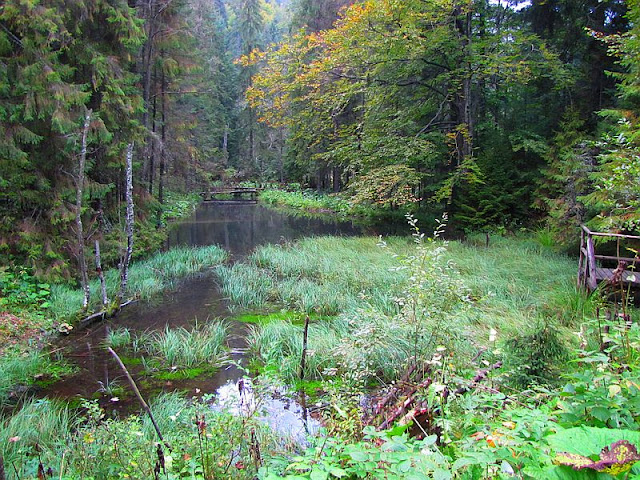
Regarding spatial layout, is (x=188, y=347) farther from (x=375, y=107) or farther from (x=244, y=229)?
(x=244, y=229)

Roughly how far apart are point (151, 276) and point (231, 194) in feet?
78.3

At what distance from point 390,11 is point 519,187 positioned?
708cm

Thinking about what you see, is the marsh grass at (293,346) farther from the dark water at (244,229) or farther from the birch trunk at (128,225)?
the dark water at (244,229)

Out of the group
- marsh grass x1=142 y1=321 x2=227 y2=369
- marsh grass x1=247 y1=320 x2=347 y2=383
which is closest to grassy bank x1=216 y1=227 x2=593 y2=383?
marsh grass x1=247 y1=320 x2=347 y2=383

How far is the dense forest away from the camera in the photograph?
2355 millimetres

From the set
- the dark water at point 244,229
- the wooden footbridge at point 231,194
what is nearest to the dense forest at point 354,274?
the dark water at point 244,229

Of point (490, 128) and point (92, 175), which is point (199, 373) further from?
point (490, 128)

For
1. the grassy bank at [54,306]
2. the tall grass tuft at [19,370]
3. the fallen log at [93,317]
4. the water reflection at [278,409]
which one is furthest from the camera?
the fallen log at [93,317]

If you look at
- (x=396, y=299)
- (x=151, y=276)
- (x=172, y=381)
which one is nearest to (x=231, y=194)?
(x=151, y=276)

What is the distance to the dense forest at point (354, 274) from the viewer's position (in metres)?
2.36

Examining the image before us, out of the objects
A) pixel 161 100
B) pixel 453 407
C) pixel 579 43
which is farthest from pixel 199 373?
pixel 579 43

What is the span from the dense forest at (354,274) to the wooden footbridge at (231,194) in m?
13.9

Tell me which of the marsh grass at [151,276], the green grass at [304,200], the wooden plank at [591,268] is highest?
the green grass at [304,200]

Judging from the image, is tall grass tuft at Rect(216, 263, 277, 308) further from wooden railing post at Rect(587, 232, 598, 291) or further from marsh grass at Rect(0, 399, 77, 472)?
wooden railing post at Rect(587, 232, 598, 291)
